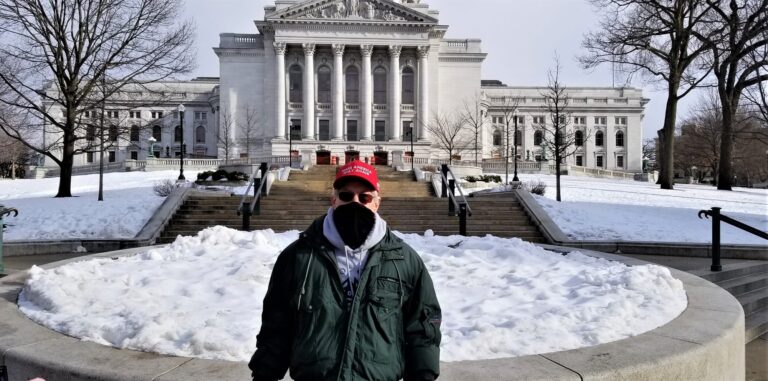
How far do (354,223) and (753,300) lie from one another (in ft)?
27.6

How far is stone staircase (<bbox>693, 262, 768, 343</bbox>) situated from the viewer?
7.70 metres

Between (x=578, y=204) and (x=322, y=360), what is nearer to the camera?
(x=322, y=360)

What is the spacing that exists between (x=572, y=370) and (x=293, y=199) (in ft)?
48.4

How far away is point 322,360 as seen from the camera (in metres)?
2.51

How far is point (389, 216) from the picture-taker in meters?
15.9

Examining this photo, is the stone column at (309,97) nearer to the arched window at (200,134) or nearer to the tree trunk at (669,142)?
the arched window at (200,134)

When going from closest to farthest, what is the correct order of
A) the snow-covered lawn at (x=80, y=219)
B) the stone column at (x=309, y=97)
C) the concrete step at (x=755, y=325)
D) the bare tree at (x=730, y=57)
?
the concrete step at (x=755, y=325), the snow-covered lawn at (x=80, y=219), the bare tree at (x=730, y=57), the stone column at (x=309, y=97)

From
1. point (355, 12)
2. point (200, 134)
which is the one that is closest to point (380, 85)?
point (355, 12)

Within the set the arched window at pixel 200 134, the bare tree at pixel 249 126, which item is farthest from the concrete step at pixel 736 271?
the arched window at pixel 200 134

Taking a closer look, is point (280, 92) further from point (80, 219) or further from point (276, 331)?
point (276, 331)

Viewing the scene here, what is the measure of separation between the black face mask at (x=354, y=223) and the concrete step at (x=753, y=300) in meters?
7.78

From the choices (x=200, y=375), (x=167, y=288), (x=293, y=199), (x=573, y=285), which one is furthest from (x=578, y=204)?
(x=200, y=375)

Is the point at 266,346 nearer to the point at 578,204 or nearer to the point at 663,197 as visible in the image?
the point at 578,204

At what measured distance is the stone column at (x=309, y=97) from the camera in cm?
6316
